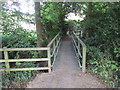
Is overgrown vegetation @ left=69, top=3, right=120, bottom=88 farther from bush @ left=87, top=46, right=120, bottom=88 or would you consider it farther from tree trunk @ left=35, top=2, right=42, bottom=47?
tree trunk @ left=35, top=2, right=42, bottom=47

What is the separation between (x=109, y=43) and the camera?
3842 millimetres

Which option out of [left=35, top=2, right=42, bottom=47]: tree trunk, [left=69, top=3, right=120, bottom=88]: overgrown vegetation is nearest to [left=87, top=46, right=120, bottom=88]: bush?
[left=69, top=3, right=120, bottom=88]: overgrown vegetation

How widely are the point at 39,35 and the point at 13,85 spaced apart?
2772mm

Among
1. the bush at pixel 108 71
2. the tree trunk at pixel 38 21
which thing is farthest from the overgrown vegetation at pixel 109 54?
the tree trunk at pixel 38 21

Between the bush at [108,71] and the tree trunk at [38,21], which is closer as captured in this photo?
the bush at [108,71]

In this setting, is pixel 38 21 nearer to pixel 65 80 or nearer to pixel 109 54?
pixel 65 80

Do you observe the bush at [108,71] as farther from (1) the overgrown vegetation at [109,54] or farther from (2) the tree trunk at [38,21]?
(2) the tree trunk at [38,21]

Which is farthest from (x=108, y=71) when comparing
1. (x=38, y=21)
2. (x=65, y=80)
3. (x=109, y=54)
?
(x=38, y=21)

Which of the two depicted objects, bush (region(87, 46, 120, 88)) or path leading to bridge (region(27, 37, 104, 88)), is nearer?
path leading to bridge (region(27, 37, 104, 88))

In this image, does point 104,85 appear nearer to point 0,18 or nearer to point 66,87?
point 66,87

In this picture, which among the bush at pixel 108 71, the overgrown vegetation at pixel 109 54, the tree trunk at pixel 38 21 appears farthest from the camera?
the tree trunk at pixel 38 21

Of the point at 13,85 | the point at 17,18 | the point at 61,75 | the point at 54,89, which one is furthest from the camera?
the point at 17,18

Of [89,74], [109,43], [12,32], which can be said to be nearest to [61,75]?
[89,74]

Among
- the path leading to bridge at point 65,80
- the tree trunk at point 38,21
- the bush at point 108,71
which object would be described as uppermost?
the tree trunk at point 38,21
